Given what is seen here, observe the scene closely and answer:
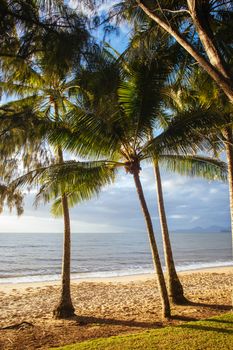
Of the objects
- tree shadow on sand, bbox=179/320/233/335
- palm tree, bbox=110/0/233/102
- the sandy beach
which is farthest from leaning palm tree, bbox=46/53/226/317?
tree shadow on sand, bbox=179/320/233/335

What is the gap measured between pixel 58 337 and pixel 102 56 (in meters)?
5.57

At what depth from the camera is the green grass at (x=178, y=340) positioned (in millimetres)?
5035

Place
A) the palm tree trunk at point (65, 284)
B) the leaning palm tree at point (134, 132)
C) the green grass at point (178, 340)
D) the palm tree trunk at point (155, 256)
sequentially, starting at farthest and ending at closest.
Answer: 1. the palm tree trunk at point (65, 284)
2. the palm tree trunk at point (155, 256)
3. the leaning palm tree at point (134, 132)
4. the green grass at point (178, 340)

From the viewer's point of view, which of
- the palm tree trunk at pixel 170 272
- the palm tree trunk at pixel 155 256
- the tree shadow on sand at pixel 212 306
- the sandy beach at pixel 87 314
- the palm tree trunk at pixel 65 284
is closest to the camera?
the sandy beach at pixel 87 314

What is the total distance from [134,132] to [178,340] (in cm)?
463

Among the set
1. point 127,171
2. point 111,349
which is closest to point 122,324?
point 111,349

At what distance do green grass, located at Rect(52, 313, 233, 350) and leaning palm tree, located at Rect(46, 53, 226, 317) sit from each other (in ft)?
6.41

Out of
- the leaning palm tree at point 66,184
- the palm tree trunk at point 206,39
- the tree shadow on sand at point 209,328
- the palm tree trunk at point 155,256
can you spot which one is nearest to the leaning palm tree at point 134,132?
the palm tree trunk at point 155,256

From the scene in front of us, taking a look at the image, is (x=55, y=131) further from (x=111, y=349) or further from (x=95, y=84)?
(x=111, y=349)

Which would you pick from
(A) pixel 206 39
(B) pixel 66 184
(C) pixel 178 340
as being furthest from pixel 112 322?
(A) pixel 206 39

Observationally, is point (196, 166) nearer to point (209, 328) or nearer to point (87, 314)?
point (209, 328)

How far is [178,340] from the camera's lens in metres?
5.30

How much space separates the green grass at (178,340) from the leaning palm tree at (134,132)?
6.41 ft

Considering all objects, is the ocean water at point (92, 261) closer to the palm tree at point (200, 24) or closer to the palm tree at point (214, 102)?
the palm tree at point (214, 102)
